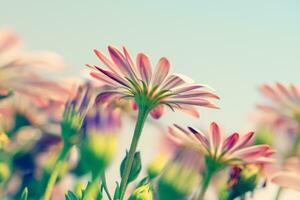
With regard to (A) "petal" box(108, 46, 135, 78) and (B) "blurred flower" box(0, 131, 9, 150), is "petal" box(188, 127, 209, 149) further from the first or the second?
(B) "blurred flower" box(0, 131, 9, 150)

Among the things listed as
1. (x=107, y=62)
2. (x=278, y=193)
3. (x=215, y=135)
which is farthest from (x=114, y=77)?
(x=278, y=193)

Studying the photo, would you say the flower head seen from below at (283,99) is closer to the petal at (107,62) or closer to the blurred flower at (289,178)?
the blurred flower at (289,178)

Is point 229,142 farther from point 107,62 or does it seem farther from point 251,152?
point 107,62

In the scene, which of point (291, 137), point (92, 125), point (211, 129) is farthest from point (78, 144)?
point (291, 137)

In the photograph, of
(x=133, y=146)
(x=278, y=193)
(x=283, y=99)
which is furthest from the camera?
(x=283, y=99)

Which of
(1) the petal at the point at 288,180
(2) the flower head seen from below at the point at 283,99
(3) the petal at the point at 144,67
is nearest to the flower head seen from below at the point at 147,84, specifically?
(3) the petal at the point at 144,67
